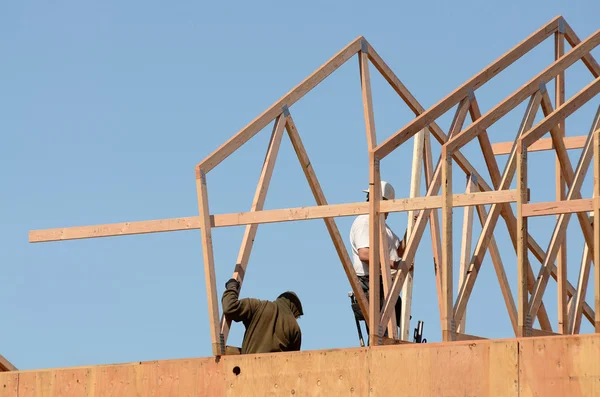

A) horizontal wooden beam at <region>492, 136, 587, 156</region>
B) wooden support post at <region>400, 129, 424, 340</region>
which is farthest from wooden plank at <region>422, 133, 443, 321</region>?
horizontal wooden beam at <region>492, 136, 587, 156</region>

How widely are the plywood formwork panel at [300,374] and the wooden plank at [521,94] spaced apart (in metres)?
2.50

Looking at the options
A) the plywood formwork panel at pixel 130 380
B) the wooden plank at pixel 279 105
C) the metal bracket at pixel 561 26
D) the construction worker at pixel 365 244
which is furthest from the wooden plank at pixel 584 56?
the plywood formwork panel at pixel 130 380

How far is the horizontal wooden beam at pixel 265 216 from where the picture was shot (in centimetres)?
1549

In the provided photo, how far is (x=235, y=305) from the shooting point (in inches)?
633

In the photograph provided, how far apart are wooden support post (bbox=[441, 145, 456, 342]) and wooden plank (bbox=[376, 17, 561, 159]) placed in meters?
0.96

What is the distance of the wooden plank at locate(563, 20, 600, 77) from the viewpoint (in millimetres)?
18672

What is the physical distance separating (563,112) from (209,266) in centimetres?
405

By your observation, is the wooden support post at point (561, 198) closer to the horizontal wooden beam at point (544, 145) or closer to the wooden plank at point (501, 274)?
the horizontal wooden beam at point (544, 145)

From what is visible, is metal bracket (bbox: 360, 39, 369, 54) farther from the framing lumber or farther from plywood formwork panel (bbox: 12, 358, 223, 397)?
plywood formwork panel (bbox: 12, 358, 223, 397)

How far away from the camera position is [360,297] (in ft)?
57.6

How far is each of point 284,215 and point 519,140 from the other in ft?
9.12

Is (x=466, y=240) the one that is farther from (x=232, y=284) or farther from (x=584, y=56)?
(x=232, y=284)

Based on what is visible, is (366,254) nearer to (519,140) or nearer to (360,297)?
(360,297)

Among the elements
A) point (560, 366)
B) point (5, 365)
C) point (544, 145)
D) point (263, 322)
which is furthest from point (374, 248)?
point (544, 145)
